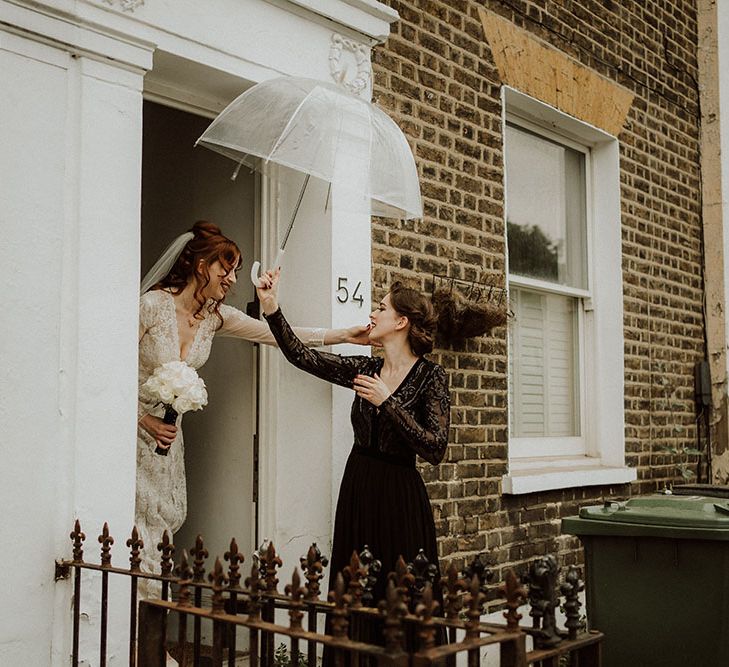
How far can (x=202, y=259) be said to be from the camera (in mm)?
4371

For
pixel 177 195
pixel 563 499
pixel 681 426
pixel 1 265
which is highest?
pixel 177 195

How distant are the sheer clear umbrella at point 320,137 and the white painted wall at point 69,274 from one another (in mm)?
371

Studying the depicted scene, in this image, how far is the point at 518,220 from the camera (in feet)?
21.0

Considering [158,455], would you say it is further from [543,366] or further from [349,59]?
[543,366]

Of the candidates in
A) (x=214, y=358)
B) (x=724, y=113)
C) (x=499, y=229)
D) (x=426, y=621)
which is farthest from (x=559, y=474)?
(x=426, y=621)

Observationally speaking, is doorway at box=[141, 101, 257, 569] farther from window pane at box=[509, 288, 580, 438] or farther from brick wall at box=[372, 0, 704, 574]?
window pane at box=[509, 288, 580, 438]

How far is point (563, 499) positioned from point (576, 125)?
8.13 ft

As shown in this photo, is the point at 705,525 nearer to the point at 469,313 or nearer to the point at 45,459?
the point at 469,313

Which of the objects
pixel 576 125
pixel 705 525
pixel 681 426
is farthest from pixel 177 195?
pixel 681 426

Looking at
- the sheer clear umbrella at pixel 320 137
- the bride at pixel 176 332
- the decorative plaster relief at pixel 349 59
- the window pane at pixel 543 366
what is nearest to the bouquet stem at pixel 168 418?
the bride at pixel 176 332

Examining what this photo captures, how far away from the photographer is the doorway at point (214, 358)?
4980 millimetres

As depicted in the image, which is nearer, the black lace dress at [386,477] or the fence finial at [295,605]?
the fence finial at [295,605]

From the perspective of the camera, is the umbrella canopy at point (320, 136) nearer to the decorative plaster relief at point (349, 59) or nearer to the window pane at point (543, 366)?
the decorative plaster relief at point (349, 59)

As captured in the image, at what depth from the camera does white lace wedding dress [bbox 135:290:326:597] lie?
4.29 m
